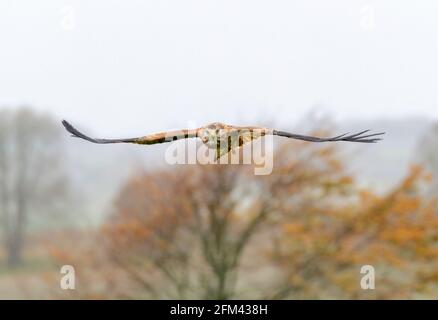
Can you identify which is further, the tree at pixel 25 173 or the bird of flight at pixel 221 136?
the tree at pixel 25 173

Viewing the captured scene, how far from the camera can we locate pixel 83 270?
63.2 ft

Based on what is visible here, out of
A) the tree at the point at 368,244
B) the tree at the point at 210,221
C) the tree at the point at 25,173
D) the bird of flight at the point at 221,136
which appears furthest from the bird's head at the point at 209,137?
the tree at the point at 25,173

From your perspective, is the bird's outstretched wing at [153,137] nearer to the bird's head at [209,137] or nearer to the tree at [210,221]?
the bird's head at [209,137]

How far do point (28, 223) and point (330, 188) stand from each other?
20.5m

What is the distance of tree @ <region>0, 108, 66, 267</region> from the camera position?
34781 millimetres

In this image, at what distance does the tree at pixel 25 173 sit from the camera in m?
34.8

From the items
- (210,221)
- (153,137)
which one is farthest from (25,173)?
(153,137)

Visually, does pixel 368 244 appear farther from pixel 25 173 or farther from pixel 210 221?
pixel 25 173

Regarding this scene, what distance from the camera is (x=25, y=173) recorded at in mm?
35938

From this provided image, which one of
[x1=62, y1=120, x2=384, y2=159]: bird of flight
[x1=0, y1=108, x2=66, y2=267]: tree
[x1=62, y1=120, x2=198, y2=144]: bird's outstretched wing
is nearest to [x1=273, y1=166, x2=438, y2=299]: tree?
[x1=62, y1=120, x2=198, y2=144]: bird's outstretched wing

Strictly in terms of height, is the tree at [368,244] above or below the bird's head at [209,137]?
below
